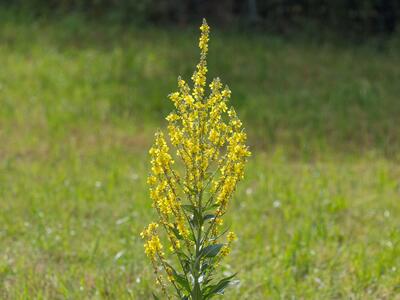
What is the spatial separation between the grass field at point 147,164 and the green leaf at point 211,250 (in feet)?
4.39

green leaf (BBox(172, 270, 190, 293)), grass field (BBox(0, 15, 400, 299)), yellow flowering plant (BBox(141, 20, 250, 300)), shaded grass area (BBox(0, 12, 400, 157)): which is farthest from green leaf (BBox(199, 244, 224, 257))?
shaded grass area (BBox(0, 12, 400, 157))

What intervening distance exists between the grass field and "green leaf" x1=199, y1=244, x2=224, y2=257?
1338 mm

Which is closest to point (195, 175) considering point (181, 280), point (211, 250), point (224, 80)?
point (211, 250)

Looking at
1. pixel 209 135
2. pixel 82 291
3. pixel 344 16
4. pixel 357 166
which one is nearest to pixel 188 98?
pixel 209 135

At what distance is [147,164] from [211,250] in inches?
166

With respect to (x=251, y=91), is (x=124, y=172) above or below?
below

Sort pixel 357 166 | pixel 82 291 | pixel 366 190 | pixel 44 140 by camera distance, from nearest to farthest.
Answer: pixel 82 291 → pixel 366 190 → pixel 357 166 → pixel 44 140

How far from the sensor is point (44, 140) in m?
8.44

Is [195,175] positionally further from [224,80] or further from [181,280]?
[224,80]

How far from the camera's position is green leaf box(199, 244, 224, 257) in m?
3.53

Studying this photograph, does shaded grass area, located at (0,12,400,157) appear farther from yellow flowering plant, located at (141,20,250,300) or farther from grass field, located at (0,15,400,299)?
yellow flowering plant, located at (141,20,250,300)

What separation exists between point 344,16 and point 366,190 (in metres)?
6.14

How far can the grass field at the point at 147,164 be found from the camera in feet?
Answer: 17.2

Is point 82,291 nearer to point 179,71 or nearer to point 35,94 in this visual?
point 35,94
